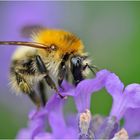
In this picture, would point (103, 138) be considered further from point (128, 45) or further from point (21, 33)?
point (128, 45)

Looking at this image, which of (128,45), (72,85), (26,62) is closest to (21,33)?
(26,62)

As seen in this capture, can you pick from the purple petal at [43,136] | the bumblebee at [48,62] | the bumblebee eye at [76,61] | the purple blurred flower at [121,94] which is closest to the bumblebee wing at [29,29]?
the bumblebee at [48,62]

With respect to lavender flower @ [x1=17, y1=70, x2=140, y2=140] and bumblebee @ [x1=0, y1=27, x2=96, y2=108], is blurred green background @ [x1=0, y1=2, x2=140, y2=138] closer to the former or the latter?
bumblebee @ [x1=0, y1=27, x2=96, y2=108]

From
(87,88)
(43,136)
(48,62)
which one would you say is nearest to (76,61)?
(48,62)

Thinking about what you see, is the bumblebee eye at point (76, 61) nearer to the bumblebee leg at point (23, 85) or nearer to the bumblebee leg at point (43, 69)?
the bumblebee leg at point (43, 69)

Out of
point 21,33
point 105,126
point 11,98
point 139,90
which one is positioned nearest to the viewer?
point 139,90

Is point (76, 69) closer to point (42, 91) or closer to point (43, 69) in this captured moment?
point (43, 69)
